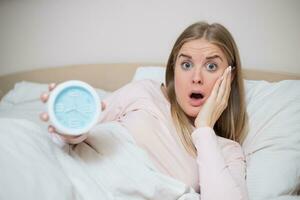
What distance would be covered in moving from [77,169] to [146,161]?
184 millimetres

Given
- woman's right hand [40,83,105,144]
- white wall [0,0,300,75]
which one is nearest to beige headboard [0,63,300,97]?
white wall [0,0,300,75]

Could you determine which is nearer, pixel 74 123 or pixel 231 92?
pixel 74 123

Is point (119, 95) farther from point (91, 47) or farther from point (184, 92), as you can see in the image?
→ point (91, 47)

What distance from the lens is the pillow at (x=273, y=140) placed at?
951 millimetres

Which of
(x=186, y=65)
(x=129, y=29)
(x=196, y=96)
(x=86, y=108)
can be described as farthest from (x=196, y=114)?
(x=129, y=29)

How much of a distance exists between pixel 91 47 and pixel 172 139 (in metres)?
0.92

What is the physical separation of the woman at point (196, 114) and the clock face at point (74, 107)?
0.24m

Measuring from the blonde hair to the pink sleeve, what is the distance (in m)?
0.09

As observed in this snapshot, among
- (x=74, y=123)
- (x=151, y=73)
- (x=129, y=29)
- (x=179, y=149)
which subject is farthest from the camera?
(x=129, y=29)

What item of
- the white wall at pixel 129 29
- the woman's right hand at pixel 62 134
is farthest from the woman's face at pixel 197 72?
the white wall at pixel 129 29

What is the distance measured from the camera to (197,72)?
3.54ft

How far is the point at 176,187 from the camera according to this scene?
2.91 ft

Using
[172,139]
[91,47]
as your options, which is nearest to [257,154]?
[172,139]

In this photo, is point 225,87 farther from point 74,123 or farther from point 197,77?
point 74,123
